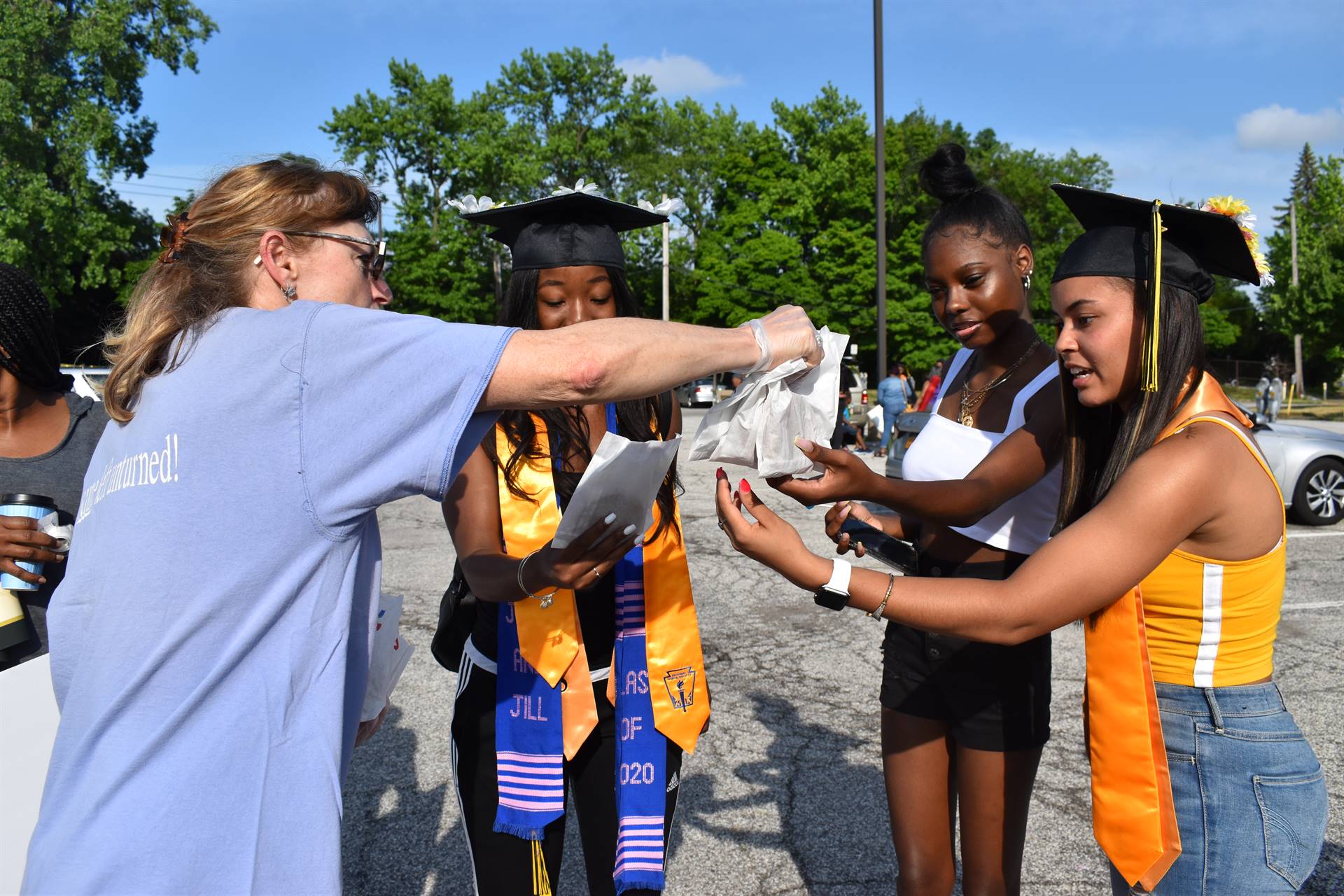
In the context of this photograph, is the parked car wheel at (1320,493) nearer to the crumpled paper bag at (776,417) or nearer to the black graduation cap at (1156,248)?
the black graduation cap at (1156,248)

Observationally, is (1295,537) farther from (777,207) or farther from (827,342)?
(777,207)

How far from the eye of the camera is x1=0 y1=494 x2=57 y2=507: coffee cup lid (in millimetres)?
2508

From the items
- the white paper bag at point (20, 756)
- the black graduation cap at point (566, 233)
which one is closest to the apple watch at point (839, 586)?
the black graduation cap at point (566, 233)

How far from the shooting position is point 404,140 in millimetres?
41125

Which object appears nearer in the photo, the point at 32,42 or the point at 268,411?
the point at 268,411

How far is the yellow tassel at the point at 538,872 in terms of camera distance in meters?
2.30

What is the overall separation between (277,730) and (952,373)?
2180mm

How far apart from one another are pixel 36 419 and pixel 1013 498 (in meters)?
2.87

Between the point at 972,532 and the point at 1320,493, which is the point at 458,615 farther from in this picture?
the point at 1320,493

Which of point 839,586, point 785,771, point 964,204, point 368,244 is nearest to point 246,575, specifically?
point 368,244

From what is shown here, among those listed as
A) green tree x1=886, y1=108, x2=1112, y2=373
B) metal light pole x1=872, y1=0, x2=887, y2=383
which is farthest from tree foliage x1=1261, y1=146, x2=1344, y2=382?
metal light pole x1=872, y1=0, x2=887, y2=383

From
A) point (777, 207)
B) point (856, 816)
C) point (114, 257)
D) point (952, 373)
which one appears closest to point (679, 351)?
point (952, 373)

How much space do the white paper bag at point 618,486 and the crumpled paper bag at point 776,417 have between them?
100 millimetres

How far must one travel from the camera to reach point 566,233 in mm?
2521
